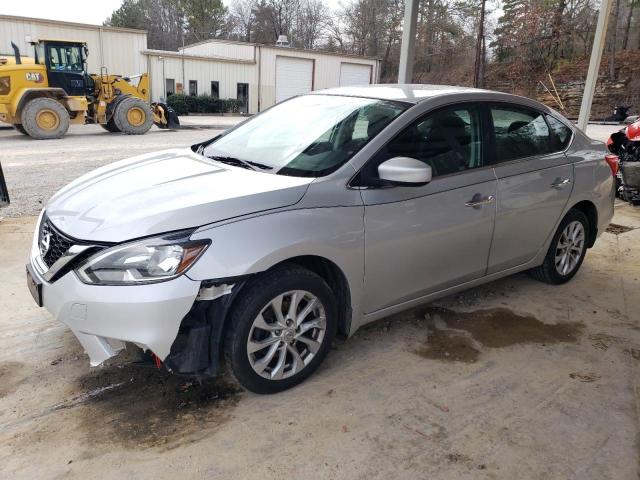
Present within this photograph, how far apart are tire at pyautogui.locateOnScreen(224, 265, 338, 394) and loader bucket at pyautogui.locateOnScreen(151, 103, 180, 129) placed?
658 inches

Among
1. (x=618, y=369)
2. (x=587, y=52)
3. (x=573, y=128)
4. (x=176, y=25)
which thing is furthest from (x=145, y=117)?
(x=176, y=25)

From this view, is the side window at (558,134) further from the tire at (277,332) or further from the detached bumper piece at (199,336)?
the detached bumper piece at (199,336)

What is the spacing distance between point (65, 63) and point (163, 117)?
3.56 m

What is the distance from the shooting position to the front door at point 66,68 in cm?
1523

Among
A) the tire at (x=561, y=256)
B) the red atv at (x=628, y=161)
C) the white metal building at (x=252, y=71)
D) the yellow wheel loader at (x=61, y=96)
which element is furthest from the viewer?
the white metal building at (x=252, y=71)

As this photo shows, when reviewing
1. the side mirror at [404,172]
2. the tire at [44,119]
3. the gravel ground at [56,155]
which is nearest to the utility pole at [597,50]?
the side mirror at [404,172]

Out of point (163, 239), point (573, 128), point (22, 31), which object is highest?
point (22, 31)

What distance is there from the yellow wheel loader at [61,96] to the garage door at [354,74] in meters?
17.9

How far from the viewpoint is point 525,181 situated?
3.75 meters

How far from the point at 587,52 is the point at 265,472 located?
3824cm

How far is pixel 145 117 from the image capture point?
55.0 ft

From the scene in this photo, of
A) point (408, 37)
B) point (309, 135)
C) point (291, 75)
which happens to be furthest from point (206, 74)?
point (309, 135)

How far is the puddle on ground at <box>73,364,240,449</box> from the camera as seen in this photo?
2.50 meters

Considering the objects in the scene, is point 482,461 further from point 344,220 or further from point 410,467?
point 344,220
